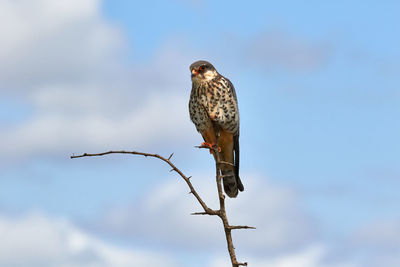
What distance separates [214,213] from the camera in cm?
493

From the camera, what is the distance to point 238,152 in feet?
31.0

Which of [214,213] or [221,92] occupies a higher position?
[221,92]

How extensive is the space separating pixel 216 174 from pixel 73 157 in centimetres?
142

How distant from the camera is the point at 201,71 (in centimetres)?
808

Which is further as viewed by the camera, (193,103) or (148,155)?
(193,103)

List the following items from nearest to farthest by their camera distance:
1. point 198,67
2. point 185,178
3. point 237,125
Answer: point 185,178 < point 198,67 < point 237,125

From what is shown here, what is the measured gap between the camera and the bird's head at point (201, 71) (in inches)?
316

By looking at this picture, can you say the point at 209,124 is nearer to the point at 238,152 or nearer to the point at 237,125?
Answer: the point at 237,125

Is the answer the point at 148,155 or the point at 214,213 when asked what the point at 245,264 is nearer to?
the point at 214,213

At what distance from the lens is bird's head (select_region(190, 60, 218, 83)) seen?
803cm

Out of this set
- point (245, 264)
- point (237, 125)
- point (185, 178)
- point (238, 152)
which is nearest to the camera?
point (245, 264)

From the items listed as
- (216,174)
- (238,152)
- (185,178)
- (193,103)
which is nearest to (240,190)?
(238,152)

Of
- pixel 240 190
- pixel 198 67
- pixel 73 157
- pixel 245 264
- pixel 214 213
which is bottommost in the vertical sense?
pixel 245 264

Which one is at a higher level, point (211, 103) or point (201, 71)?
point (201, 71)
